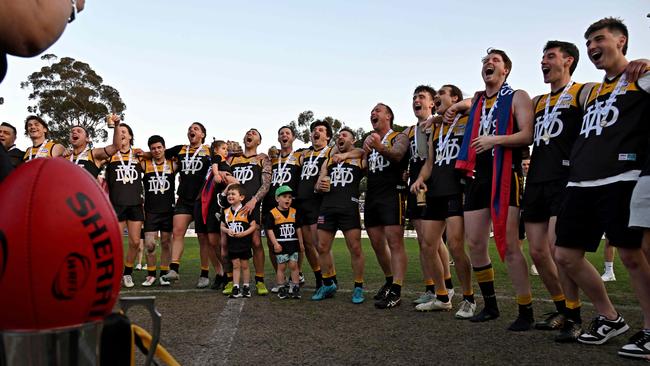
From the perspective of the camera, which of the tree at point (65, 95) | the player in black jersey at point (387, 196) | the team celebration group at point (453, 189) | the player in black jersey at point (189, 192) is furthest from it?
the tree at point (65, 95)

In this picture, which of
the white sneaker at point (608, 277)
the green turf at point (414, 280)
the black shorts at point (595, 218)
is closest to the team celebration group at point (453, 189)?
the black shorts at point (595, 218)

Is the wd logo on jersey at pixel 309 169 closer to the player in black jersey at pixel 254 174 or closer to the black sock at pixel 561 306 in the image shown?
the player in black jersey at pixel 254 174

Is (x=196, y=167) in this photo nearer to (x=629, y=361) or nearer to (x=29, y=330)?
(x=629, y=361)

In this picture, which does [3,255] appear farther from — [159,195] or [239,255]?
[159,195]

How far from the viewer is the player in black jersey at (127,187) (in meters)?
8.64

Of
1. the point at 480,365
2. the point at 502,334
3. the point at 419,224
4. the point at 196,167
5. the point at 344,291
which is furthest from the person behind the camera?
the point at 196,167

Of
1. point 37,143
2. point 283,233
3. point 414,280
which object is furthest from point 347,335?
point 37,143

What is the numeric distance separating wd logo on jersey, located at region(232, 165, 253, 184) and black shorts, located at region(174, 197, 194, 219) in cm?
103

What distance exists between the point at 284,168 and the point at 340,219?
1758 millimetres

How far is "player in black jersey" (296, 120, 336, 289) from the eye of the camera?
25.4ft

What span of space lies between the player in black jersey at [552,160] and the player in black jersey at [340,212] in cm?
259

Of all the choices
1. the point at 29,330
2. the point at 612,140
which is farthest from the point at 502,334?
the point at 29,330

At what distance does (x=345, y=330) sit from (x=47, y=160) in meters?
3.83

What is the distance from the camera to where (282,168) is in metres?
8.31
